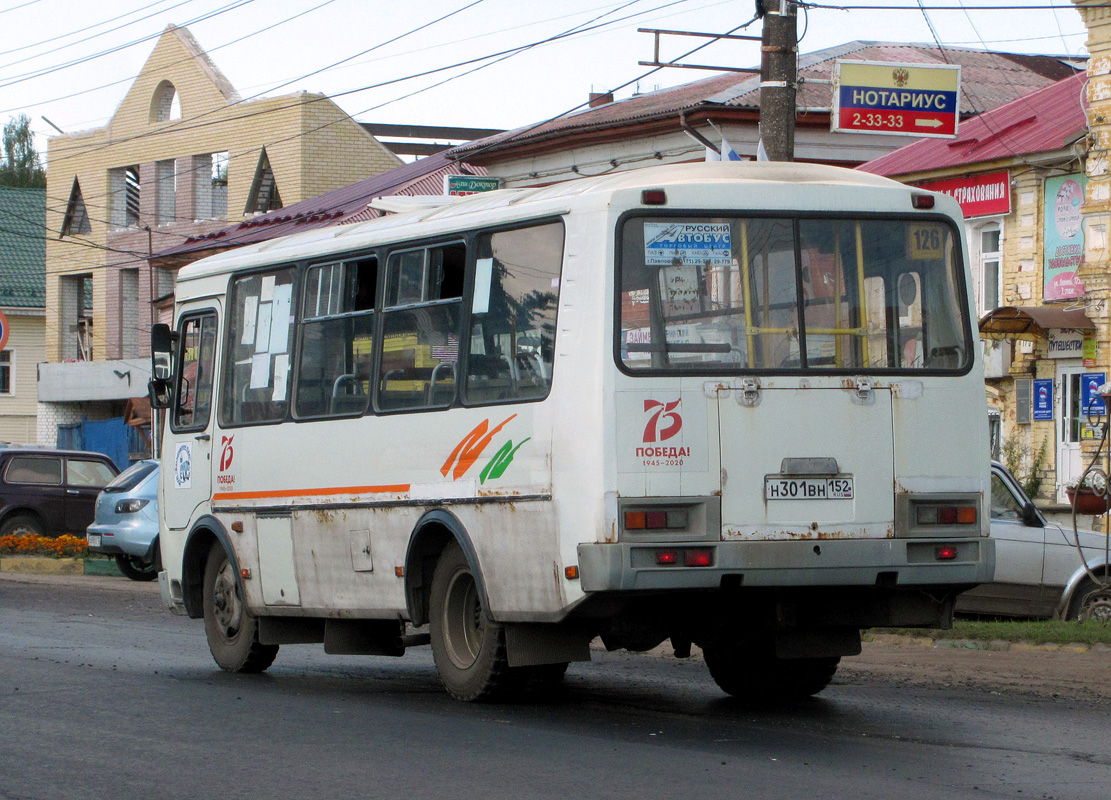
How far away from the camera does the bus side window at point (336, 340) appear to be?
10.3m

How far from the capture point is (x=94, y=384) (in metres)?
46.5

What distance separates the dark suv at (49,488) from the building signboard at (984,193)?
45.1 ft

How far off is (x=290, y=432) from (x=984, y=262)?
18521 millimetres

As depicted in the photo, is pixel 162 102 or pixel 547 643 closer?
pixel 547 643

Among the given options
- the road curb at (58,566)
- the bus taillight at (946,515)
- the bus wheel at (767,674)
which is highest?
the bus taillight at (946,515)

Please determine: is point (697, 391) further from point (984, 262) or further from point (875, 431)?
point (984, 262)

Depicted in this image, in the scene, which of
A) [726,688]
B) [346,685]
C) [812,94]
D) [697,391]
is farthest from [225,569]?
[812,94]

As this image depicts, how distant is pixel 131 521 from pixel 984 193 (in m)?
13.9

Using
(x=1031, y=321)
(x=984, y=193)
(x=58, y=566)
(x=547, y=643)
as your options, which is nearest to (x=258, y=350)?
(x=547, y=643)

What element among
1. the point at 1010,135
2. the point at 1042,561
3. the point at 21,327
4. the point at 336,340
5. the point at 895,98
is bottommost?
the point at 1042,561

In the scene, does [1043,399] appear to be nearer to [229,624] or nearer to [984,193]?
[984,193]

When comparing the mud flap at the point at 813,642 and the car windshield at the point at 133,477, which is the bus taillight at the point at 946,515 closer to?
the mud flap at the point at 813,642

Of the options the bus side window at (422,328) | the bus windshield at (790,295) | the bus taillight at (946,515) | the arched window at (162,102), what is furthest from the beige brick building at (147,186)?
the bus taillight at (946,515)

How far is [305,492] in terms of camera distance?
10.8 m
